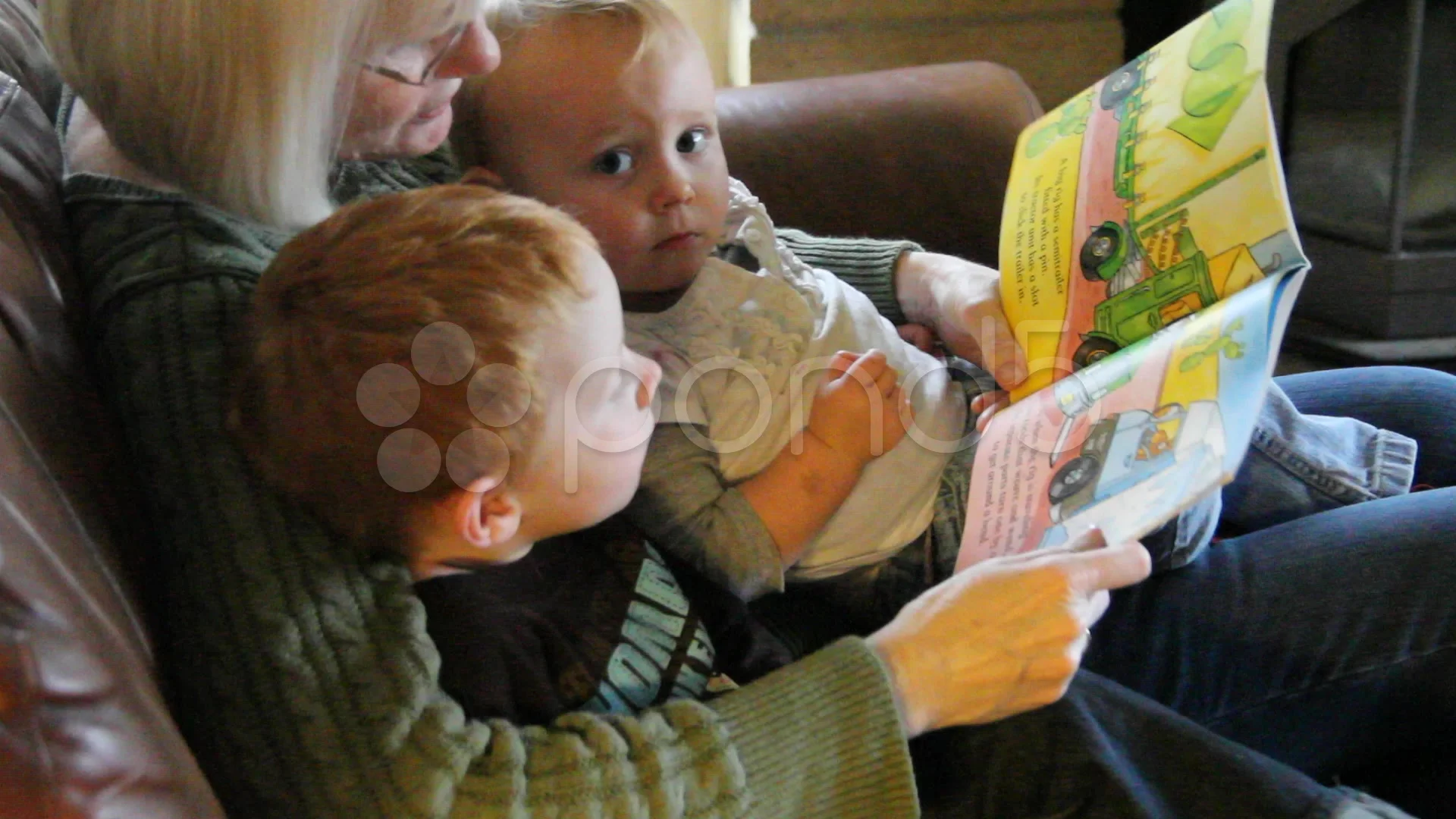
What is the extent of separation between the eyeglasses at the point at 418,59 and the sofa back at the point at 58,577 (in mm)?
238

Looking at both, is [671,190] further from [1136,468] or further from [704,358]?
[1136,468]

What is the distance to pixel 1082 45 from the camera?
7.80 feet

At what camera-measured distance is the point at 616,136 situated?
0.90 m

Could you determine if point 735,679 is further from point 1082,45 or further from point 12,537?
point 1082,45

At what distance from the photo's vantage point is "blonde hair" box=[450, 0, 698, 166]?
2.97 ft

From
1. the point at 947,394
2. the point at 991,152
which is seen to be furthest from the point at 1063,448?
the point at 991,152

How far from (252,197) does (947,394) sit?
57 cm

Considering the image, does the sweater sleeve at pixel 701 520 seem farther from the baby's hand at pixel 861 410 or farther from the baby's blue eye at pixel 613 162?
the baby's blue eye at pixel 613 162

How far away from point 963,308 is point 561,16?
424 millimetres

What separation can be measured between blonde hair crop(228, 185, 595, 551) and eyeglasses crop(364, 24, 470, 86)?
0.17 m

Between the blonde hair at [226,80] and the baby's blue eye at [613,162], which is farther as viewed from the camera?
the baby's blue eye at [613,162]

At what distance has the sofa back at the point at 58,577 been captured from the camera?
424mm

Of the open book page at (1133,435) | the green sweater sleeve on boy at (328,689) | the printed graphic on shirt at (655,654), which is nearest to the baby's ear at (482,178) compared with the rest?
the green sweater sleeve on boy at (328,689)

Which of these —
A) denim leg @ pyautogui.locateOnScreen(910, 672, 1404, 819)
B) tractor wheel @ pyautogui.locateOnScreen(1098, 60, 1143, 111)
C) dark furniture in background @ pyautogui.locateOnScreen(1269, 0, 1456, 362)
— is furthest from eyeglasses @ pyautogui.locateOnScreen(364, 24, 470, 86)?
dark furniture in background @ pyautogui.locateOnScreen(1269, 0, 1456, 362)
